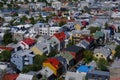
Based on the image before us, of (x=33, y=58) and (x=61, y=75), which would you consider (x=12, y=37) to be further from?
(x=61, y=75)

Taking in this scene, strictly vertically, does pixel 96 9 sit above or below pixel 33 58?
below

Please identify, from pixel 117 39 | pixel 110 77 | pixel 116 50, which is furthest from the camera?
pixel 117 39

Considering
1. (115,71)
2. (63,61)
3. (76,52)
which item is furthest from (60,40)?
(115,71)

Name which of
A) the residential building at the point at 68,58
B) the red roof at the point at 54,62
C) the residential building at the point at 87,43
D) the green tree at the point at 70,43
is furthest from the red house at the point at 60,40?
the red roof at the point at 54,62

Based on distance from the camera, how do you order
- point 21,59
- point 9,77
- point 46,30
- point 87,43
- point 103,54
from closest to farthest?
point 9,77, point 21,59, point 103,54, point 87,43, point 46,30

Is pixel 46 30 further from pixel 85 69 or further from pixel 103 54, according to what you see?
pixel 85 69

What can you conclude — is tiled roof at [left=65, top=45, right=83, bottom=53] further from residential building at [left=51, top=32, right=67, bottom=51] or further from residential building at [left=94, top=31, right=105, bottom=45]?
residential building at [left=94, top=31, right=105, bottom=45]

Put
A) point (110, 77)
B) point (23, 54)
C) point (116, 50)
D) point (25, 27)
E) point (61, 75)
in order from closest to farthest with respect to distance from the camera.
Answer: point (110, 77) < point (61, 75) < point (23, 54) < point (116, 50) < point (25, 27)

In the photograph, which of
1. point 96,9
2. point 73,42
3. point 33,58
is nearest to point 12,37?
point 73,42
